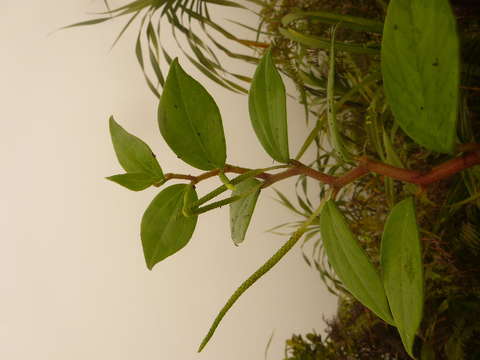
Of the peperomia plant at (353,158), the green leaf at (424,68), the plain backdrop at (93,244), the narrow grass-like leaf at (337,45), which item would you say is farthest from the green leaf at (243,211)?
the plain backdrop at (93,244)

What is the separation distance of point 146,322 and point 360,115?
750mm

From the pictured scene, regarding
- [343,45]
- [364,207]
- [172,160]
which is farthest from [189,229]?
[172,160]

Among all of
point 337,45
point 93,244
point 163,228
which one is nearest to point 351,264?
point 163,228

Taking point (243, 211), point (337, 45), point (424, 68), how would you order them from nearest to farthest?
1. point (424, 68)
2. point (243, 211)
3. point (337, 45)

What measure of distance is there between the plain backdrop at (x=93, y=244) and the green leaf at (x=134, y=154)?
0.76 m

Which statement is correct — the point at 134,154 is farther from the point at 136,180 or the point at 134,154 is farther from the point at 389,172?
the point at 389,172

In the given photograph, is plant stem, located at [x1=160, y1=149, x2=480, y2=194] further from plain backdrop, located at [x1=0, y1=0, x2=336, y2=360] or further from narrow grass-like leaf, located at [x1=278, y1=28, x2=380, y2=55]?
plain backdrop, located at [x1=0, y1=0, x2=336, y2=360]

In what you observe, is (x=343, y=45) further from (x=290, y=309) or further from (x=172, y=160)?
(x=290, y=309)

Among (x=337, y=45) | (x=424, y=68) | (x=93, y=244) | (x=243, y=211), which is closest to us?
(x=424, y=68)

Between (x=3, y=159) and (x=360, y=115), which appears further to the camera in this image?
(x=3, y=159)

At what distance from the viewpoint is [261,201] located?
3.60ft

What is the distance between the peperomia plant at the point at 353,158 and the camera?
20 cm

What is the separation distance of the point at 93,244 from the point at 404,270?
94 cm

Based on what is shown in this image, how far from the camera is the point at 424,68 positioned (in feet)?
0.67
